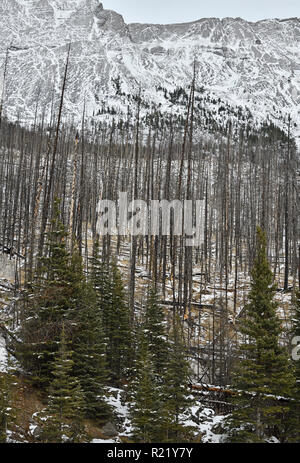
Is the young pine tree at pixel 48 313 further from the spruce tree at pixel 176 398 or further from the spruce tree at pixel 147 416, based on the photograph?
the spruce tree at pixel 176 398

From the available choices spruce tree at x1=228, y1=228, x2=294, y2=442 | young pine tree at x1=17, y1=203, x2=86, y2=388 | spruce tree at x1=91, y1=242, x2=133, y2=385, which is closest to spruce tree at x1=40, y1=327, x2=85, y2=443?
young pine tree at x1=17, y1=203, x2=86, y2=388

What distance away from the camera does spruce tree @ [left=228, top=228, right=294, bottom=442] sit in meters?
6.80

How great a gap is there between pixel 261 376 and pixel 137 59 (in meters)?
88.5

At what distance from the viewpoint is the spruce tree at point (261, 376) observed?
6805 millimetres

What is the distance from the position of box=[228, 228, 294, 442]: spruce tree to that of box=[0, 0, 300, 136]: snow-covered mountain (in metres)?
55.3

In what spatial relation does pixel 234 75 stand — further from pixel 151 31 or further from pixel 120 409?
pixel 120 409

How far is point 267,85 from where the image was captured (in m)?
82.6

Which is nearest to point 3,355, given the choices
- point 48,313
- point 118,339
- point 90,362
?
point 48,313

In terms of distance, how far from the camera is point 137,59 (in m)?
85.1

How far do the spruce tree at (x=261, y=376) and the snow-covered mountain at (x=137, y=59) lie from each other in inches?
2175

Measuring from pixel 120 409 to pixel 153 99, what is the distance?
68839mm

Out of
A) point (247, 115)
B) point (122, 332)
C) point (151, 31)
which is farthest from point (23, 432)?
point (151, 31)

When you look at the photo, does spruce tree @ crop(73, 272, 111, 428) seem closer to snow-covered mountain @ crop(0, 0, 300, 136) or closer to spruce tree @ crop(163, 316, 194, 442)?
spruce tree @ crop(163, 316, 194, 442)

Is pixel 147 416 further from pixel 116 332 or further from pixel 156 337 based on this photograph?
pixel 116 332
